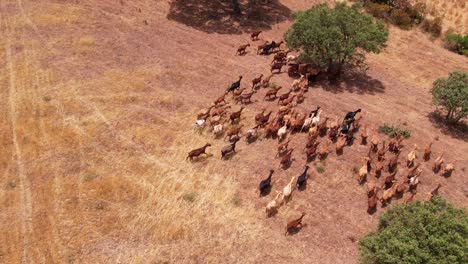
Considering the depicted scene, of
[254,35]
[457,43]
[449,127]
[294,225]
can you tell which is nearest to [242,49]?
[254,35]

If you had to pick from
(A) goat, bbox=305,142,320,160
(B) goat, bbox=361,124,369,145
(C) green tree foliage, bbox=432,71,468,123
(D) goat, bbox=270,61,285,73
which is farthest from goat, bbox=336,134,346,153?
(D) goat, bbox=270,61,285,73

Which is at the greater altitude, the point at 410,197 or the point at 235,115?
the point at 235,115

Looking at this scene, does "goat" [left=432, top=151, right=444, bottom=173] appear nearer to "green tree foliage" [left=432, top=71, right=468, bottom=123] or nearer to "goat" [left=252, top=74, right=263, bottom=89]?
"green tree foliage" [left=432, top=71, right=468, bottom=123]

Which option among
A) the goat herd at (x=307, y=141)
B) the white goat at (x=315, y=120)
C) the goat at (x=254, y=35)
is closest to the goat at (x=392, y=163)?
the goat herd at (x=307, y=141)

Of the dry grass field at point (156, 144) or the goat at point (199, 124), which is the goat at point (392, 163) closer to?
the dry grass field at point (156, 144)

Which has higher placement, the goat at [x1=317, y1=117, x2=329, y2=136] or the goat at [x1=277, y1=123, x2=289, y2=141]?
the goat at [x1=317, y1=117, x2=329, y2=136]

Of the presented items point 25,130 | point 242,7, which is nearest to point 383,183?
point 25,130

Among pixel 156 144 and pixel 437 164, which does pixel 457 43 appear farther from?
pixel 156 144
